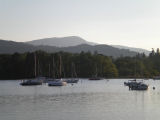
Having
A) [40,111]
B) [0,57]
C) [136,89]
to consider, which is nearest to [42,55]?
[0,57]

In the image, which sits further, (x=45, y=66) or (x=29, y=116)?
(x=45, y=66)

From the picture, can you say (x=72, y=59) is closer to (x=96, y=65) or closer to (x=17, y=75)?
(x=96, y=65)

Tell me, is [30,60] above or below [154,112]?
above

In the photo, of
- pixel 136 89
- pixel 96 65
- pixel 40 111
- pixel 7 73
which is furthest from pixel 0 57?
pixel 40 111

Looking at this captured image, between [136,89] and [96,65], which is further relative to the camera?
[96,65]

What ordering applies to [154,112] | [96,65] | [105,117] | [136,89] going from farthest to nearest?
1. [96,65]
2. [136,89]
3. [154,112]
4. [105,117]

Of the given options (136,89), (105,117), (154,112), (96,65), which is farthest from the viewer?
(96,65)

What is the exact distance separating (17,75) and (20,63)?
6.34 m

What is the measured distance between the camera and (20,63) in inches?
7229

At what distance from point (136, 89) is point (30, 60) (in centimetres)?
9157

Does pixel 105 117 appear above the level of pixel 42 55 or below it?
below

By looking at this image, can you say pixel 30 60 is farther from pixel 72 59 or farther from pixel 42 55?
pixel 72 59

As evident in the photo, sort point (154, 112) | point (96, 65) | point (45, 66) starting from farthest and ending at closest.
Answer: point (96, 65) < point (45, 66) < point (154, 112)

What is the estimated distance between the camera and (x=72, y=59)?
200 meters
